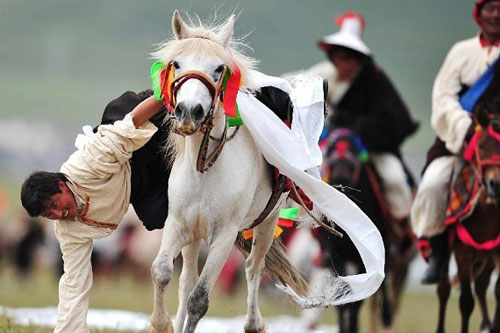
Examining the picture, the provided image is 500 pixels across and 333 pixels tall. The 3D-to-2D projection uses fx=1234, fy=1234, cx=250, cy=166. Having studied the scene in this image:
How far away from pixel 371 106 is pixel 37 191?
22.7ft

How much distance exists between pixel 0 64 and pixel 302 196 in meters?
82.1

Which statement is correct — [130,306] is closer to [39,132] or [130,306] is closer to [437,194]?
[437,194]

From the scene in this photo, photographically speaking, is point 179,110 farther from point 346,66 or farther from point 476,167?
point 346,66

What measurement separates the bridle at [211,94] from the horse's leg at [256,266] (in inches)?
52.0

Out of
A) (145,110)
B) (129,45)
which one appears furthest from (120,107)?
(129,45)

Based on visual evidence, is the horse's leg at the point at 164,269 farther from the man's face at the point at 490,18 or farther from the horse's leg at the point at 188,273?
the man's face at the point at 490,18

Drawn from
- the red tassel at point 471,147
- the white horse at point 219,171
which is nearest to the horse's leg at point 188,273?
the white horse at point 219,171

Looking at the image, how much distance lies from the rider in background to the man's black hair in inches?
258

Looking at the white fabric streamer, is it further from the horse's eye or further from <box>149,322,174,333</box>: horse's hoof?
<box>149,322,174,333</box>: horse's hoof

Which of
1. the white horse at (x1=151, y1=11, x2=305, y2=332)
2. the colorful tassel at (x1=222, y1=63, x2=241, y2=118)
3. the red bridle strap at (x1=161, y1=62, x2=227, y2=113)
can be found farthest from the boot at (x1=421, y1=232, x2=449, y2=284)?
the red bridle strap at (x1=161, y1=62, x2=227, y2=113)

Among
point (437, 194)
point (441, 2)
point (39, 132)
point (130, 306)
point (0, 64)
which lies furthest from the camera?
point (441, 2)

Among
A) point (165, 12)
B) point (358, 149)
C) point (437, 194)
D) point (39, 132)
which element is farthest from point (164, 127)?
point (165, 12)

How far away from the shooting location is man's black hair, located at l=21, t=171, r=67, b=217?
279 inches

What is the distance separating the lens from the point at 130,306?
16859mm
